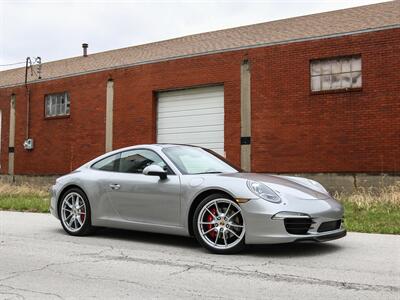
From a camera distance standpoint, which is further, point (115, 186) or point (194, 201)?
point (115, 186)

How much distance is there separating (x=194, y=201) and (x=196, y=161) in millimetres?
798

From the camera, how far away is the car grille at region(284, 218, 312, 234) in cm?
571

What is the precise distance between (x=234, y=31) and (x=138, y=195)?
15.2m

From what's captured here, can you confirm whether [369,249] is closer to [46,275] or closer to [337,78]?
[46,275]

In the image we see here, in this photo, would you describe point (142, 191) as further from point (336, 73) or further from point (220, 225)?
point (336, 73)

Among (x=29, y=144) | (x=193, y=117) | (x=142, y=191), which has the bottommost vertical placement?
(x=142, y=191)

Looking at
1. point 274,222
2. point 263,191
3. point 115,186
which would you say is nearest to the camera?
point 274,222

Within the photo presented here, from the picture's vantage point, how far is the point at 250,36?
18.9 meters

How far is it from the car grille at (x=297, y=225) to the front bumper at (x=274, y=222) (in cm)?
4

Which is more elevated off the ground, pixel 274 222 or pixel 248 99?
pixel 248 99

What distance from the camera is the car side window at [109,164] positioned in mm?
7473

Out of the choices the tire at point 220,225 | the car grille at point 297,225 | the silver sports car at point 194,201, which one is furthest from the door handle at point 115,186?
the car grille at point 297,225

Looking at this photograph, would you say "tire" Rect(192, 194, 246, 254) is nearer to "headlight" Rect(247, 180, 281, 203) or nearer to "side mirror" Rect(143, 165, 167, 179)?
"headlight" Rect(247, 180, 281, 203)

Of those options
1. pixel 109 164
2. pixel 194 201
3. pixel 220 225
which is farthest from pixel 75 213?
pixel 220 225
